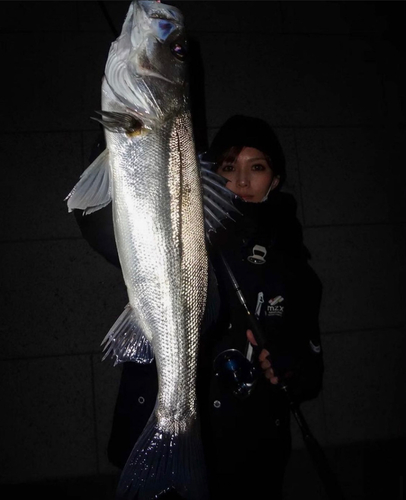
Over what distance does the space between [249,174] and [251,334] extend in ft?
2.90

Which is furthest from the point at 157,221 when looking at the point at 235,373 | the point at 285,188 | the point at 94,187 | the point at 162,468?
the point at 285,188

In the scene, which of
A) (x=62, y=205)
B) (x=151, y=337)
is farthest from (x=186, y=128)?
(x=62, y=205)

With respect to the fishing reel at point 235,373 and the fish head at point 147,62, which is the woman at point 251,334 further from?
the fish head at point 147,62

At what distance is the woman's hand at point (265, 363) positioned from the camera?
6.41ft

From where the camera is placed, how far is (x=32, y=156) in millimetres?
2703

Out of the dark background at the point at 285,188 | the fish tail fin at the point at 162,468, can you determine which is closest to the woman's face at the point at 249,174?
the dark background at the point at 285,188

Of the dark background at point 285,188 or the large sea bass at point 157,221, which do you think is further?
the dark background at point 285,188

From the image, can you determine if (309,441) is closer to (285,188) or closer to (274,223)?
(274,223)

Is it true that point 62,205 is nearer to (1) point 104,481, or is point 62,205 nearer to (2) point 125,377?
(2) point 125,377

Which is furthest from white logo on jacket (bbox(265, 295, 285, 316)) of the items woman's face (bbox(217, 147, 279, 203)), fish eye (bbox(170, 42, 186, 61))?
fish eye (bbox(170, 42, 186, 61))

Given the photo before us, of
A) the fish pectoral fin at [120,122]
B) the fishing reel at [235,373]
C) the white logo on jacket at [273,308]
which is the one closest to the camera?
the fish pectoral fin at [120,122]

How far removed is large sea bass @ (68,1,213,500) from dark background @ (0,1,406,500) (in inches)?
59.9

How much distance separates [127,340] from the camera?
1236 millimetres

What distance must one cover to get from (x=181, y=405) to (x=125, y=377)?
75cm
